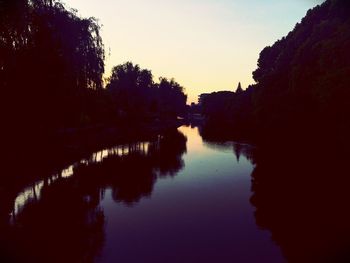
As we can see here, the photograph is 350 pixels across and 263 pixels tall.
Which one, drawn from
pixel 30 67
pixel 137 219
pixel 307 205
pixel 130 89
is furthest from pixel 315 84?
pixel 130 89

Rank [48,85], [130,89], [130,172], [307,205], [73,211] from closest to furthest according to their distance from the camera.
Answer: [73,211] < [48,85] < [307,205] < [130,172] < [130,89]

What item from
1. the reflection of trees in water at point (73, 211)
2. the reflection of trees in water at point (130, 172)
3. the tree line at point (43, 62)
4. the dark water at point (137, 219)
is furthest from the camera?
the reflection of trees in water at point (130, 172)

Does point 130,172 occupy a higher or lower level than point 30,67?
lower

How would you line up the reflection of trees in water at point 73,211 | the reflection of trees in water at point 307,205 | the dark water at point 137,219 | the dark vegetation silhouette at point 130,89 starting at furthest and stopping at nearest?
the dark vegetation silhouette at point 130,89 < the reflection of trees in water at point 307,205 < the dark water at point 137,219 < the reflection of trees in water at point 73,211

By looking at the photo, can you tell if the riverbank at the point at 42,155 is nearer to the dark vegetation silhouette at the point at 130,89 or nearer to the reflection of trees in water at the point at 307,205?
the reflection of trees in water at the point at 307,205

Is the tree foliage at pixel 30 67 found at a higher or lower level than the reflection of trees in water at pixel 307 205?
higher

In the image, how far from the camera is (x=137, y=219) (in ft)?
50.0

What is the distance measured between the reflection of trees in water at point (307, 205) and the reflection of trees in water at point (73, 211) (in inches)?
296

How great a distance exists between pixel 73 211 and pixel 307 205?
12751 millimetres

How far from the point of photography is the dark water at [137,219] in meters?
11.7

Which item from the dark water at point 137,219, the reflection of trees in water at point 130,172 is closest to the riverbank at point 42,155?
the dark water at point 137,219

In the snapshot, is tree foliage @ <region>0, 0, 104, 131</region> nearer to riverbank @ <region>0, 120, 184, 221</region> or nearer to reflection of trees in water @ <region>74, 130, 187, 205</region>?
riverbank @ <region>0, 120, 184, 221</region>

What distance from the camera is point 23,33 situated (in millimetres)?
13711

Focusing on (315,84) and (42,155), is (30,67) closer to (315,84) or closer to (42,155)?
(42,155)
